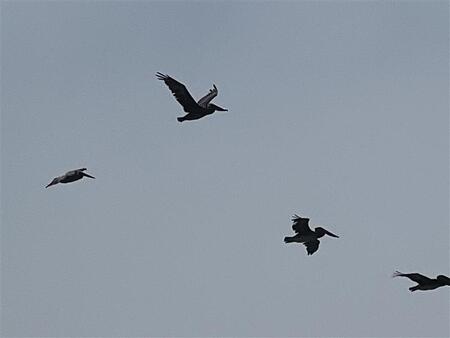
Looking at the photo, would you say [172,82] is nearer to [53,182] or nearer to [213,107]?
[213,107]

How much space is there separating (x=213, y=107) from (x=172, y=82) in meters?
2.04

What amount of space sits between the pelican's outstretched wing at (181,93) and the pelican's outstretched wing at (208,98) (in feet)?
2.46

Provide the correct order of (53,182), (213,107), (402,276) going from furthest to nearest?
1. (213,107)
2. (53,182)
3. (402,276)

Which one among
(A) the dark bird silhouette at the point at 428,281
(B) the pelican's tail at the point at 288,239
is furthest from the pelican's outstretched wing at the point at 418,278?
(B) the pelican's tail at the point at 288,239

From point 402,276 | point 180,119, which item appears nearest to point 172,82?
point 180,119

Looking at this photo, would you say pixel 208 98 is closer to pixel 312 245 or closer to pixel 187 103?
pixel 187 103

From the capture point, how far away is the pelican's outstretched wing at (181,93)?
26.5 metres

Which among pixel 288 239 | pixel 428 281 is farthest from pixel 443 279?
pixel 288 239

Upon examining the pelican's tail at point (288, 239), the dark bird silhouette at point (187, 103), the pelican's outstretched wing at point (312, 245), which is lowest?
the pelican's tail at point (288, 239)

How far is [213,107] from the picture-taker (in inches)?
1110

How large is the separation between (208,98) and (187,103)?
2.33 m

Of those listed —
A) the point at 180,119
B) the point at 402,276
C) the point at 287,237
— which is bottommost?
the point at 402,276

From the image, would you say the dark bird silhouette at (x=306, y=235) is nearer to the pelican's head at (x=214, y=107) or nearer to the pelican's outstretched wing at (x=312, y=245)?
the pelican's outstretched wing at (x=312, y=245)

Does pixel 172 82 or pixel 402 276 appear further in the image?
pixel 172 82
